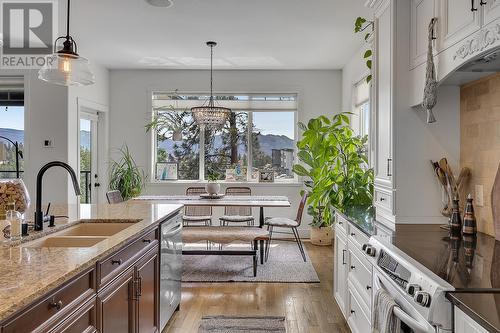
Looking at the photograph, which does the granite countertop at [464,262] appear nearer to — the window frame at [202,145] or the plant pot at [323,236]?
the plant pot at [323,236]

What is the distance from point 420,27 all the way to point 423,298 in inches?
65.8

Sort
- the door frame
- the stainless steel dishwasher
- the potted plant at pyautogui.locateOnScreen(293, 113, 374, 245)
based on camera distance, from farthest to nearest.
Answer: the door frame, the potted plant at pyautogui.locateOnScreen(293, 113, 374, 245), the stainless steel dishwasher

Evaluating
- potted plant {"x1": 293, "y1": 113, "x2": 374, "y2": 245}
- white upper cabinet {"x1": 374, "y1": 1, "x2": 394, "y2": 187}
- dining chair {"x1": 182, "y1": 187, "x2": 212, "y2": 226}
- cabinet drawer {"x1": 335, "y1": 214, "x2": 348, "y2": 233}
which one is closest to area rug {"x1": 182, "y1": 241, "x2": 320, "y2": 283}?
dining chair {"x1": 182, "y1": 187, "x2": 212, "y2": 226}

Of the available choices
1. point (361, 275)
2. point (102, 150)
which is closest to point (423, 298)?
point (361, 275)

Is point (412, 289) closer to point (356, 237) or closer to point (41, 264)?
point (356, 237)

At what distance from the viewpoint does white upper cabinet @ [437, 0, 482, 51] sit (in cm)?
160

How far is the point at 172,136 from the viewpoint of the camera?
6.30 metres

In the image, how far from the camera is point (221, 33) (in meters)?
4.36

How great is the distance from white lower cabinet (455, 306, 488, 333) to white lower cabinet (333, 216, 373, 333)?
99cm

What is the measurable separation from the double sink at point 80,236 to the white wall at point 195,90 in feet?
12.4

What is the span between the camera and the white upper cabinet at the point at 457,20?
1604mm

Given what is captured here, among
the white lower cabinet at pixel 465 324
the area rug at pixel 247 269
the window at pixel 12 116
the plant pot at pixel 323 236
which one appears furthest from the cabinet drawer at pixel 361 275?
the window at pixel 12 116

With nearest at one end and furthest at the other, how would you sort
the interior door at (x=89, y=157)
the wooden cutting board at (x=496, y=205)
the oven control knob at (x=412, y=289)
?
the oven control knob at (x=412, y=289) → the wooden cutting board at (x=496, y=205) → the interior door at (x=89, y=157)

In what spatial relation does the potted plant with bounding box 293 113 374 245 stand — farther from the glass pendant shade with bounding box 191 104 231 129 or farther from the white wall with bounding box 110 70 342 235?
the glass pendant shade with bounding box 191 104 231 129
